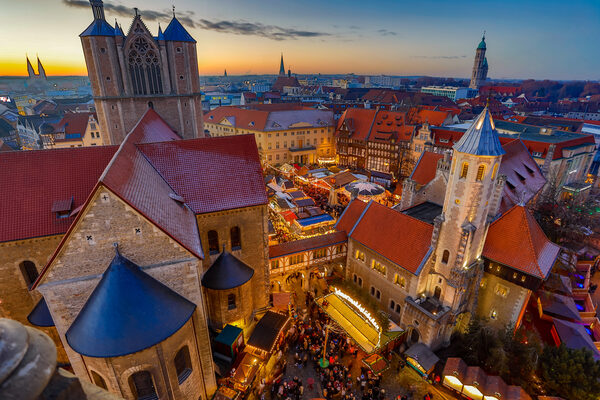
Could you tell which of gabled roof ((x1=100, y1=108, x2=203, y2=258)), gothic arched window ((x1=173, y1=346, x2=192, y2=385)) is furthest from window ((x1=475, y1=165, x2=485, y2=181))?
gothic arched window ((x1=173, y1=346, x2=192, y2=385))

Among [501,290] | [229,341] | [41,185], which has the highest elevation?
[41,185]

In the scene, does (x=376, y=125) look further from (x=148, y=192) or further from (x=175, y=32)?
(x=148, y=192)

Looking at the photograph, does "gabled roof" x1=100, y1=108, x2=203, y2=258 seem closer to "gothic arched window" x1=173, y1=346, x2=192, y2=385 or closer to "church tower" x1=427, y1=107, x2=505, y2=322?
"gothic arched window" x1=173, y1=346, x2=192, y2=385

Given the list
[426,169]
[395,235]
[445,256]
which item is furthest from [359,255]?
[426,169]

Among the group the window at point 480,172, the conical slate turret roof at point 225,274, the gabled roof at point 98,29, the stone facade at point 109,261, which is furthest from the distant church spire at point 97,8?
the window at point 480,172

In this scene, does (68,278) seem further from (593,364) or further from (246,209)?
(593,364)

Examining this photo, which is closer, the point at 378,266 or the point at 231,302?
the point at 231,302

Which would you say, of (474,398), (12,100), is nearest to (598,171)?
(474,398)
